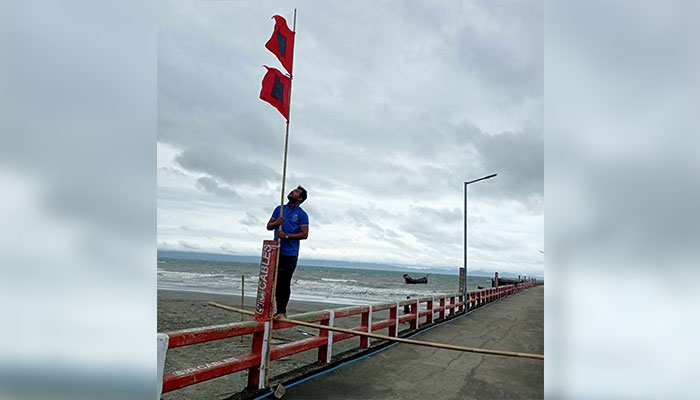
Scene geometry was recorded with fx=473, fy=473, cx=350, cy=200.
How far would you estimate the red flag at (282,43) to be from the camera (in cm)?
444

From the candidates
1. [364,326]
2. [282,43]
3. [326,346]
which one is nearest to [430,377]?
[326,346]

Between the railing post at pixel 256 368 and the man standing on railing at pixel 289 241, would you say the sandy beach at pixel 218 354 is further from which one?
the man standing on railing at pixel 289 241

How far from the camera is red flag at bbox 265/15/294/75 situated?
4.44 metres

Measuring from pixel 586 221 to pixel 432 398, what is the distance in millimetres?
3621

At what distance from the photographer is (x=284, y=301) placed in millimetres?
5113

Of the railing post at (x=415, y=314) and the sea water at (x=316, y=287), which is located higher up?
the railing post at (x=415, y=314)

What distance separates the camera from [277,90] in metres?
4.49

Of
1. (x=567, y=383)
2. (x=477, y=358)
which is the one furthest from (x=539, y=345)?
(x=567, y=383)

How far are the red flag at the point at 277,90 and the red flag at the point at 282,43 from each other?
0.15 meters

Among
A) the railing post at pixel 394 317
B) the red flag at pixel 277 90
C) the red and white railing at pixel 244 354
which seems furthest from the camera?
the railing post at pixel 394 317

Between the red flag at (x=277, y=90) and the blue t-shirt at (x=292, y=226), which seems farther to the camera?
the blue t-shirt at (x=292, y=226)

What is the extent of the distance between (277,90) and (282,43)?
48 cm

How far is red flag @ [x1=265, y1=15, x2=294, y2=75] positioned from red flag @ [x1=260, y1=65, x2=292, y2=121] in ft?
0.50

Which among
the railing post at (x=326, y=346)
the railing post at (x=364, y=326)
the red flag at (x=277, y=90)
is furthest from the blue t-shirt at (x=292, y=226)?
the railing post at (x=364, y=326)
